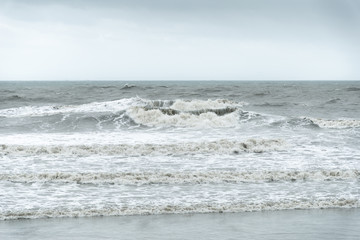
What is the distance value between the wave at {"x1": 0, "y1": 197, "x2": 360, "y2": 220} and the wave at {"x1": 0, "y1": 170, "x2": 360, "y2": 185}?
1.78 metres

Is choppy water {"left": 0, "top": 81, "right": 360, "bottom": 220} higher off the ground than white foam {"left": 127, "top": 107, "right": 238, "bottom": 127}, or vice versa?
white foam {"left": 127, "top": 107, "right": 238, "bottom": 127}

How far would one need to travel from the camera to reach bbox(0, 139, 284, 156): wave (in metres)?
13.6

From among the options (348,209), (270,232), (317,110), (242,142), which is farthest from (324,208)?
(317,110)

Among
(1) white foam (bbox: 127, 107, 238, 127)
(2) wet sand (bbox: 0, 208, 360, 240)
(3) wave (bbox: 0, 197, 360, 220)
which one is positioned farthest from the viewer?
(1) white foam (bbox: 127, 107, 238, 127)

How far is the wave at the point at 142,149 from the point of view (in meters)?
13.6

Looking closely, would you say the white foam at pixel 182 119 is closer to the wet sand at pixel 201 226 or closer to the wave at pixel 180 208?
the wave at pixel 180 208

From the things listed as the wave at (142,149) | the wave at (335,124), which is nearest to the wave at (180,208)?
the wave at (142,149)

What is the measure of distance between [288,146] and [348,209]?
6.63 metres

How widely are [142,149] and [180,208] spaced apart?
19.0 ft

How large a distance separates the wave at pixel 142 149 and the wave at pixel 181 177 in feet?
9.25

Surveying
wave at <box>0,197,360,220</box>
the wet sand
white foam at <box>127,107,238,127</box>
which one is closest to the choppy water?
wave at <box>0,197,360,220</box>

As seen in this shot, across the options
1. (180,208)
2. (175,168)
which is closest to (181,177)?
(175,168)

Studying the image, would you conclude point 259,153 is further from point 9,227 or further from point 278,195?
point 9,227

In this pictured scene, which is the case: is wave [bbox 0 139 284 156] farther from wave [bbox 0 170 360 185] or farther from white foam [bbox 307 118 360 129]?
white foam [bbox 307 118 360 129]
